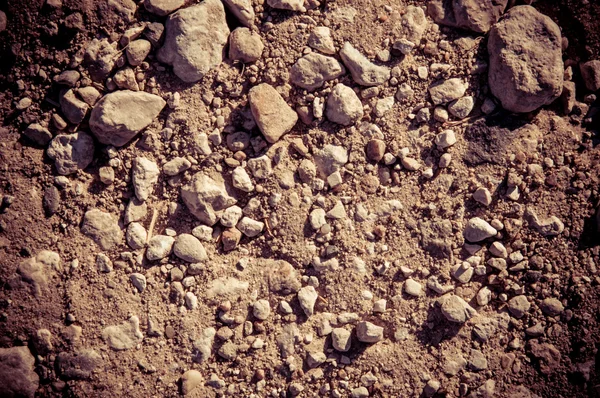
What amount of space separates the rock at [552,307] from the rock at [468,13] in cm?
123

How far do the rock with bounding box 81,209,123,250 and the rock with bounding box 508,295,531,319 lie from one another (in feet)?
5.66

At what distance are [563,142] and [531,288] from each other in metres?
0.67

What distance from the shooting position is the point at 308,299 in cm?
177

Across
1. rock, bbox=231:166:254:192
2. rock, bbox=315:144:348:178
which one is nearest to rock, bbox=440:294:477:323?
rock, bbox=315:144:348:178

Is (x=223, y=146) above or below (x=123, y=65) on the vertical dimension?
below

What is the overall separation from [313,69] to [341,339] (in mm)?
1151

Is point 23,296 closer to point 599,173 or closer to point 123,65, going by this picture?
point 123,65

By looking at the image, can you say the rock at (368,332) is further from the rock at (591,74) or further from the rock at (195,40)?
the rock at (591,74)

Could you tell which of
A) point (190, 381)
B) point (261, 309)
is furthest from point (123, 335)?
point (261, 309)

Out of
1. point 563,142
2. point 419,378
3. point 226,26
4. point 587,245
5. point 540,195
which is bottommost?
point 419,378

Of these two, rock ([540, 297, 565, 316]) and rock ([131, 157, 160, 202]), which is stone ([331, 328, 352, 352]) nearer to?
rock ([540, 297, 565, 316])

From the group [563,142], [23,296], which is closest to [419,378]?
[563,142]

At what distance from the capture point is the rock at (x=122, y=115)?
5.58 ft

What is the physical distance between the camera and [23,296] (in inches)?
68.3
